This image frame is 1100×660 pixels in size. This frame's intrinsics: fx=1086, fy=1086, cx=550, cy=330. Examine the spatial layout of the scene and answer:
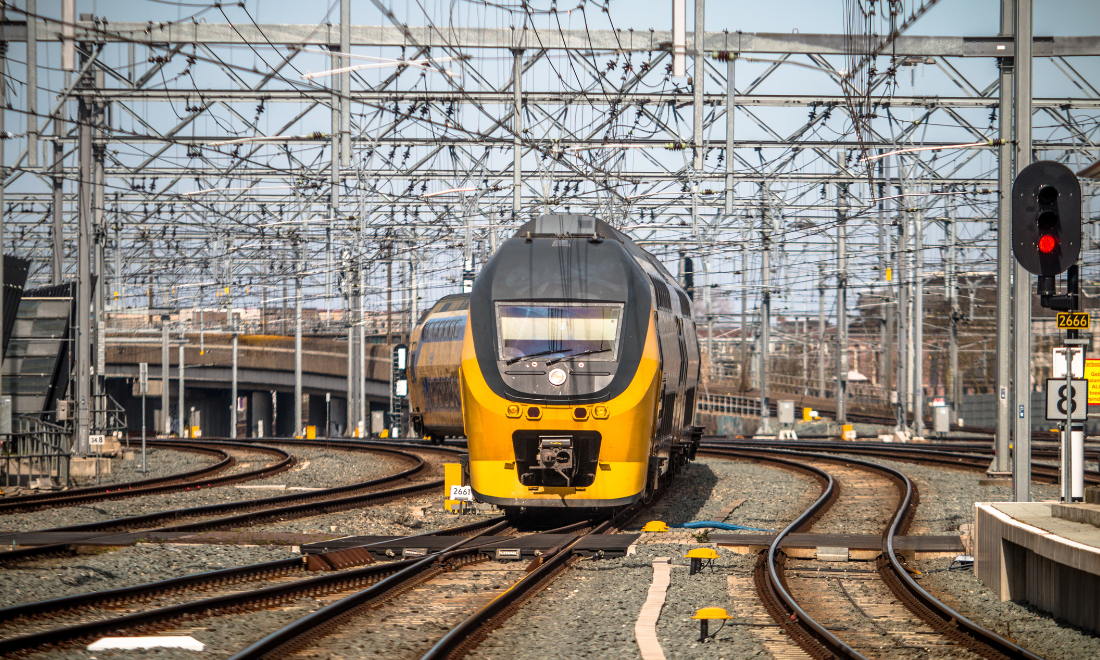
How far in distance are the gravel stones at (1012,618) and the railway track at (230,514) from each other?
9.52m

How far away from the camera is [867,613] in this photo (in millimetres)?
9562

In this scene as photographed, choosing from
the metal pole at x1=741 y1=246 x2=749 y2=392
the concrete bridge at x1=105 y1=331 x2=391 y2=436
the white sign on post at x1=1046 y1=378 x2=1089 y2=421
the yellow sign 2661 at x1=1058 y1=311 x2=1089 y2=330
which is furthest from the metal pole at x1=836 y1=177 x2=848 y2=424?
the concrete bridge at x1=105 y1=331 x2=391 y2=436

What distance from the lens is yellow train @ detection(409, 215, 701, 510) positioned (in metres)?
14.1

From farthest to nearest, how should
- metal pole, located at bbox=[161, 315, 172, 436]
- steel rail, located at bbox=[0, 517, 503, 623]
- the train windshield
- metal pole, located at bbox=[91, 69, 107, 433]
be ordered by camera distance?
metal pole, located at bbox=[161, 315, 172, 436]
metal pole, located at bbox=[91, 69, 107, 433]
the train windshield
steel rail, located at bbox=[0, 517, 503, 623]

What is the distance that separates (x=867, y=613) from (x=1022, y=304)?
26.2 feet

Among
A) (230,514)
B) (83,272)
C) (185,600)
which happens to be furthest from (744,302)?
(185,600)

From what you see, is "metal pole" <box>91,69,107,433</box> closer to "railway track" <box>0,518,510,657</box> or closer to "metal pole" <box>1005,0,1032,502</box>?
"railway track" <box>0,518,510,657</box>

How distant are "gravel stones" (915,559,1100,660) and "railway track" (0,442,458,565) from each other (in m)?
9.52

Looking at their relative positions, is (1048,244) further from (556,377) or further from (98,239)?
(98,239)

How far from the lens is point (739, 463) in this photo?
26.0 m

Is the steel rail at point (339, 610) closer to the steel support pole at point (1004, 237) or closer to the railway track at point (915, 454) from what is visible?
the steel support pole at point (1004, 237)

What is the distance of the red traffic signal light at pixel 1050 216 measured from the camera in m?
11.4

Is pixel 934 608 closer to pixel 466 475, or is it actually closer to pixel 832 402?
pixel 466 475

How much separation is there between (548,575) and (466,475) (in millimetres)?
6052
